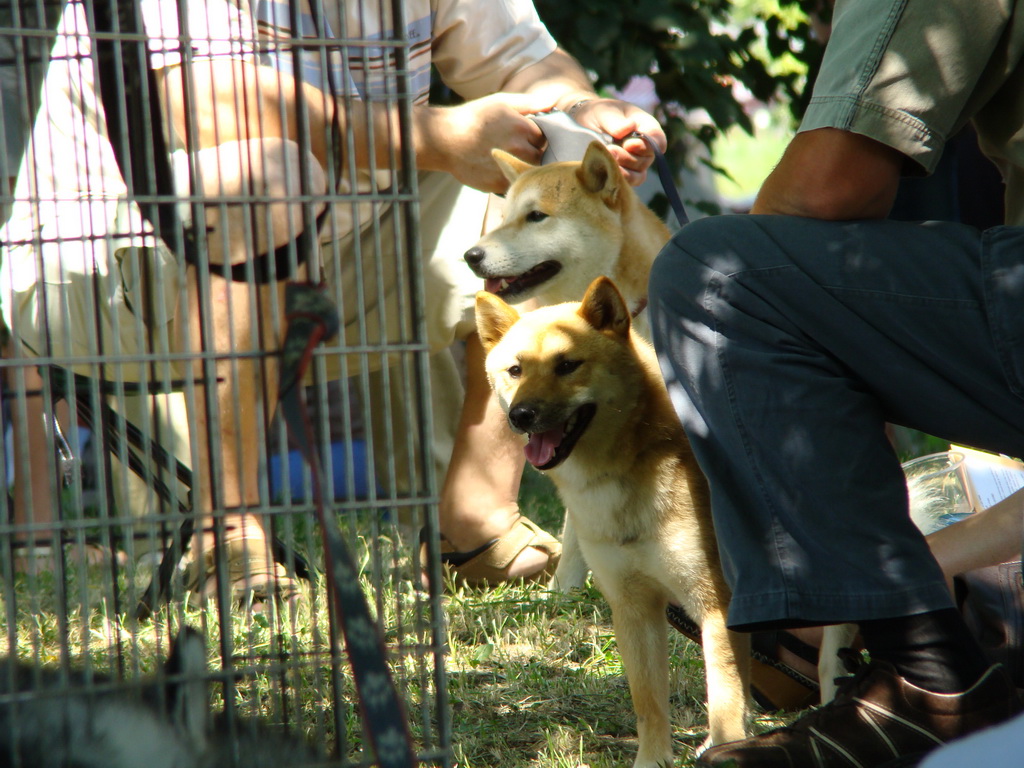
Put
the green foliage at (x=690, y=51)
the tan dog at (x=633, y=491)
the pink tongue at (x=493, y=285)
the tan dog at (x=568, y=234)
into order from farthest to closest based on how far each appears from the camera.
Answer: the green foliage at (x=690, y=51) < the pink tongue at (x=493, y=285) < the tan dog at (x=568, y=234) < the tan dog at (x=633, y=491)

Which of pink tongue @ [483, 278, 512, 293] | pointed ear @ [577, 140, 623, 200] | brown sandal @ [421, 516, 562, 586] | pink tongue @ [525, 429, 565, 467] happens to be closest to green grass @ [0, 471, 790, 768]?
brown sandal @ [421, 516, 562, 586]

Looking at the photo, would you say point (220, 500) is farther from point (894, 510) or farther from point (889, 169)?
point (889, 169)

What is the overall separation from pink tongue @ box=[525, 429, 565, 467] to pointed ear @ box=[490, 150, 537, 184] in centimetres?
122

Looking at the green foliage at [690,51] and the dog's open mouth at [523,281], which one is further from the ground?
the green foliage at [690,51]

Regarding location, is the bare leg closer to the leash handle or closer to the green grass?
the green grass

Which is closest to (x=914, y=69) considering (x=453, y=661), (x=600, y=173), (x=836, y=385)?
(x=836, y=385)

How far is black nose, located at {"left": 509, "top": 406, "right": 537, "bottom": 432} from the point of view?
7.42 ft

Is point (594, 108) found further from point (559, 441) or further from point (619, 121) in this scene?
point (559, 441)

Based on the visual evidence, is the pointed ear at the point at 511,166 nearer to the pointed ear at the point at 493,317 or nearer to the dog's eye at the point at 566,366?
the pointed ear at the point at 493,317

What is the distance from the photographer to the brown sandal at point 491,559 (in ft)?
10.4

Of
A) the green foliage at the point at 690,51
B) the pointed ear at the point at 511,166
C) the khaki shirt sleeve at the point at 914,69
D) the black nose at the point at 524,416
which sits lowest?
the black nose at the point at 524,416

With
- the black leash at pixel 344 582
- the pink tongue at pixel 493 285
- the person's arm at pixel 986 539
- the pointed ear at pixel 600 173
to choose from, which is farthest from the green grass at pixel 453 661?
the pointed ear at pixel 600 173

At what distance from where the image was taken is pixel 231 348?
1.45 metres

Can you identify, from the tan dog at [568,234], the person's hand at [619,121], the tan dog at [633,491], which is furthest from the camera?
the tan dog at [568,234]
